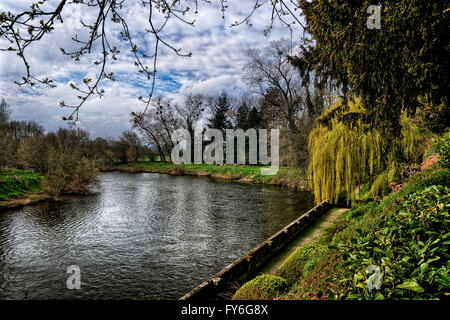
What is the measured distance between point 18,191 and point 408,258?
21690mm

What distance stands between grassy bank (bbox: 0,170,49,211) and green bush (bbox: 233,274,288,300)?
1636cm

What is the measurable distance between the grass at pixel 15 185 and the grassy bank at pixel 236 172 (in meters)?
18.5

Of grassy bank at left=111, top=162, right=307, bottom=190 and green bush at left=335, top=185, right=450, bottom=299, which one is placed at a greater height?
green bush at left=335, top=185, right=450, bottom=299

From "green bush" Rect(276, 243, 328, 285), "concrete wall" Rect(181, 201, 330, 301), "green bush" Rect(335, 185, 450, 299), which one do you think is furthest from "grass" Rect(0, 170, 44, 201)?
"green bush" Rect(335, 185, 450, 299)

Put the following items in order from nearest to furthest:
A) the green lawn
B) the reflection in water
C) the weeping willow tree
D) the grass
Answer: the reflection in water → the weeping willow tree → the grass → the green lawn

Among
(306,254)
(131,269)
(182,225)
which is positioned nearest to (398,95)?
(306,254)

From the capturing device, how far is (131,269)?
25.6 ft

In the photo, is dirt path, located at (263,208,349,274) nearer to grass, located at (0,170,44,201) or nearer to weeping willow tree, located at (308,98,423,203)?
weeping willow tree, located at (308,98,423,203)

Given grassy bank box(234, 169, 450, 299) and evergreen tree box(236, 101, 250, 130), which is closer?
grassy bank box(234, 169, 450, 299)

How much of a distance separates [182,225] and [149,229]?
156 centimetres

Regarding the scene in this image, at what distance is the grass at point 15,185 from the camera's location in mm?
16302

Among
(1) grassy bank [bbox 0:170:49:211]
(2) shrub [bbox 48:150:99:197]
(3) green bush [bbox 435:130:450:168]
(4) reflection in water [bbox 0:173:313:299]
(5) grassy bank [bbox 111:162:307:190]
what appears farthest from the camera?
(5) grassy bank [bbox 111:162:307:190]

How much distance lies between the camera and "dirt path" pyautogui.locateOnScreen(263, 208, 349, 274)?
23.5 ft

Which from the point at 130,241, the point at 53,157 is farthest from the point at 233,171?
the point at 130,241
